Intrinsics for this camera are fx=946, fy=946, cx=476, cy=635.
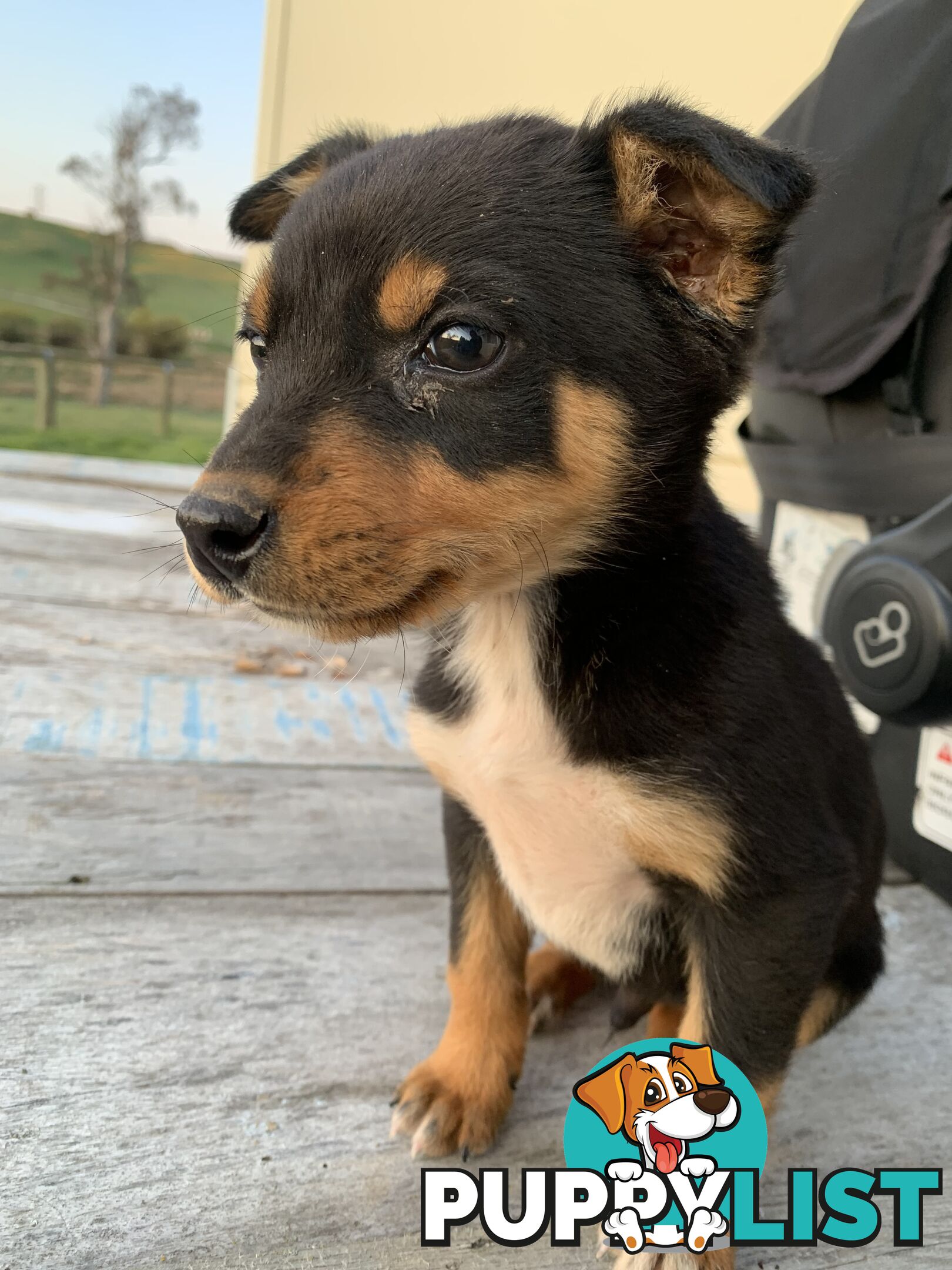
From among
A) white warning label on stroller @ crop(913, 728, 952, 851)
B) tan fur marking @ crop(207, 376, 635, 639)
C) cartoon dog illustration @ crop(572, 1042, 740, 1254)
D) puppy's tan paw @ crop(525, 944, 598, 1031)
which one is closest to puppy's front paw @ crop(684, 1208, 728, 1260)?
cartoon dog illustration @ crop(572, 1042, 740, 1254)

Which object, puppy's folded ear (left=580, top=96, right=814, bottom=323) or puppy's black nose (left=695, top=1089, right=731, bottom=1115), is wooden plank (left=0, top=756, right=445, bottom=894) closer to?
puppy's black nose (left=695, top=1089, right=731, bottom=1115)

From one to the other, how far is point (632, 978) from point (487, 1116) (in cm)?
33

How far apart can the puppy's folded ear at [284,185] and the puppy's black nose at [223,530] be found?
2.90ft

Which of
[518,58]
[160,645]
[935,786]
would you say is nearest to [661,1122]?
[935,786]

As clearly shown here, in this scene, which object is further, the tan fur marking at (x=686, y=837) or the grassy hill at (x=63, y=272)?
the grassy hill at (x=63, y=272)

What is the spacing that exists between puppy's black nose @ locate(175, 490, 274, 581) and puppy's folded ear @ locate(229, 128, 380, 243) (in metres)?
0.89

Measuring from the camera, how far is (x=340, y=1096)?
5.28 feet

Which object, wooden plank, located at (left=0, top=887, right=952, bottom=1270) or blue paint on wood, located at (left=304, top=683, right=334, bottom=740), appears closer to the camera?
wooden plank, located at (left=0, top=887, right=952, bottom=1270)

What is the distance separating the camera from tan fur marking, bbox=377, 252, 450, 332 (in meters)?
1.32

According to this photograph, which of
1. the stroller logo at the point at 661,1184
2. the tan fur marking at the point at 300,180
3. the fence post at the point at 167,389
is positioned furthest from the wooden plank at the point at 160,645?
the fence post at the point at 167,389

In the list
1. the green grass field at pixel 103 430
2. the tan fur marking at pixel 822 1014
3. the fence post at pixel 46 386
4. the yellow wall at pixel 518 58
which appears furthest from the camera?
the fence post at pixel 46 386

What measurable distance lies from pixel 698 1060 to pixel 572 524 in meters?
0.78

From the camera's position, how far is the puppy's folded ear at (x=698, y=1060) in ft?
4.20

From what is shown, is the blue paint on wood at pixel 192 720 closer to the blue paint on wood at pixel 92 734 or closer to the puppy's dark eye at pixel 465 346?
the blue paint on wood at pixel 92 734
